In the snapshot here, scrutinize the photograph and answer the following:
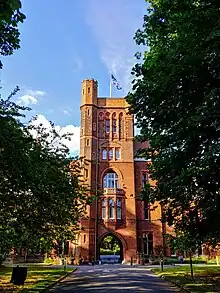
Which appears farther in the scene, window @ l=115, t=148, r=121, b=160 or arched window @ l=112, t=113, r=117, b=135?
arched window @ l=112, t=113, r=117, b=135

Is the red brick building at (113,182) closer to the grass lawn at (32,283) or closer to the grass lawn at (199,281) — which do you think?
the grass lawn at (32,283)

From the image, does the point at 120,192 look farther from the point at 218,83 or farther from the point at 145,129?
the point at 218,83

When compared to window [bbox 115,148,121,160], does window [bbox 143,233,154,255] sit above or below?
below

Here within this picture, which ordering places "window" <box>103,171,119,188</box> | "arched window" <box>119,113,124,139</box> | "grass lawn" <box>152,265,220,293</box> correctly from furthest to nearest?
"arched window" <box>119,113,124,139</box> → "window" <box>103,171,119,188</box> → "grass lawn" <box>152,265,220,293</box>

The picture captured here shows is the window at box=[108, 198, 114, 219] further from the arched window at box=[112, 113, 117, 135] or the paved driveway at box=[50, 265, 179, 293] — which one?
the paved driveway at box=[50, 265, 179, 293]

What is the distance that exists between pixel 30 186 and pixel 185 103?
5.56m

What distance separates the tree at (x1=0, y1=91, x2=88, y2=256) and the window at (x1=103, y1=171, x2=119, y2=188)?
30815 millimetres

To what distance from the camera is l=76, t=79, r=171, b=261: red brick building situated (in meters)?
46.1

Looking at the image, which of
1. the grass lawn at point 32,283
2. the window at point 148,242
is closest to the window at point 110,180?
the window at point 148,242

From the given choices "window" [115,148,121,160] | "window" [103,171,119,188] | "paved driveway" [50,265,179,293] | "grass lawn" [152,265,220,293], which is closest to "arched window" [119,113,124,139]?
"window" [115,148,121,160]

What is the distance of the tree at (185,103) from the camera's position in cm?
1049

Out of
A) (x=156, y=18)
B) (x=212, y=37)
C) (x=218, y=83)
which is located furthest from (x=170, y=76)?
(x=156, y=18)

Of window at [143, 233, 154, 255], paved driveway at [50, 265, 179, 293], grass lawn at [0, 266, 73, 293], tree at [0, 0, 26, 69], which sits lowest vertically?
paved driveway at [50, 265, 179, 293]

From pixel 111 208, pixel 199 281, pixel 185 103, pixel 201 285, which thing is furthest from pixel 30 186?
pixel 111 208
